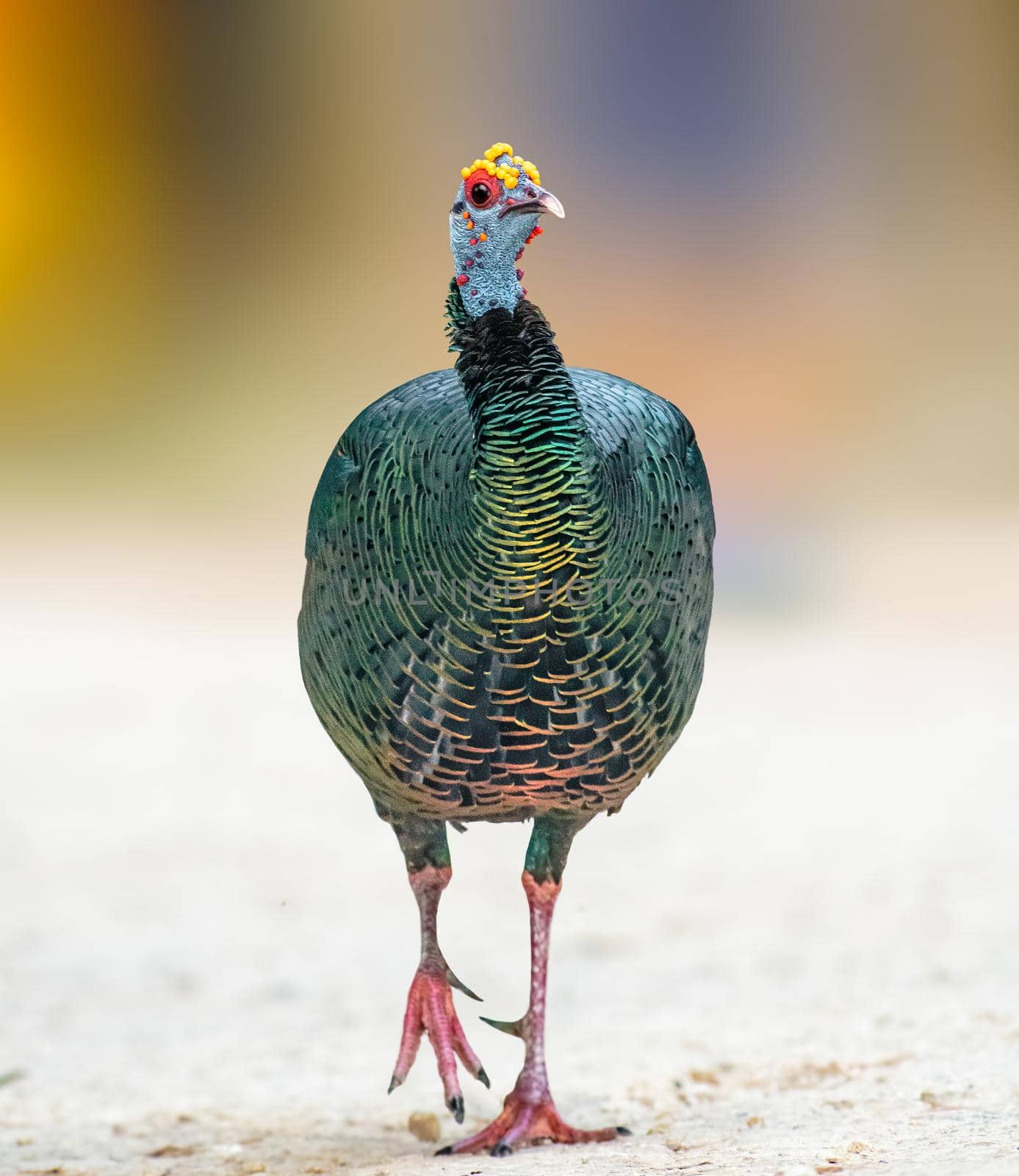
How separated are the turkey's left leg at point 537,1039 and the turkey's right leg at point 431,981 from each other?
0.40 feet

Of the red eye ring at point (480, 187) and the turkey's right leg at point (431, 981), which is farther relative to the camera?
the turkey's right leg at point (431, 981)

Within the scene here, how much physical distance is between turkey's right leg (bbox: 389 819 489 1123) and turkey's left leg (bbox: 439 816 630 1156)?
0.40ft

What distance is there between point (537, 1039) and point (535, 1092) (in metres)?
0.14

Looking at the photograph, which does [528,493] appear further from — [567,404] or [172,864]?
[172,864]

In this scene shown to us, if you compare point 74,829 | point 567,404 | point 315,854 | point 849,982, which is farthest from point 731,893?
point 567,404

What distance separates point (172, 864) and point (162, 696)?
8.35 feet

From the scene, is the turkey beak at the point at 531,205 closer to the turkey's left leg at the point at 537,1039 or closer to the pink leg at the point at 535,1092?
the turkey's left leg at the point at 537,1039

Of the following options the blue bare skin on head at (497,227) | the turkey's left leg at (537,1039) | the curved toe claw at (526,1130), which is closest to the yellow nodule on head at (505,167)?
the blue bare skin on head at (497,227)

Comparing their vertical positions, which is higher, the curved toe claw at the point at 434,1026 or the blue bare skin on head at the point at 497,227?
the blue bare skin on head at the point at 497,227

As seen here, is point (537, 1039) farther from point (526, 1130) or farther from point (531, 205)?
point (531, 205)

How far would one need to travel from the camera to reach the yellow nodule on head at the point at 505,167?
12.3 ft

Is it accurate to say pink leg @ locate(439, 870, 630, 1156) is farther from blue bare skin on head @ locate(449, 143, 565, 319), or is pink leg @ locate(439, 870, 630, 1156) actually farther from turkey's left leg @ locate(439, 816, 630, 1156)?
blue bare skin on head @ locate(449, 143, 565, 319)

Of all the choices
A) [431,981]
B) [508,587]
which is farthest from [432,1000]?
[508,587]

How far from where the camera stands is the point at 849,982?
21.2ft
